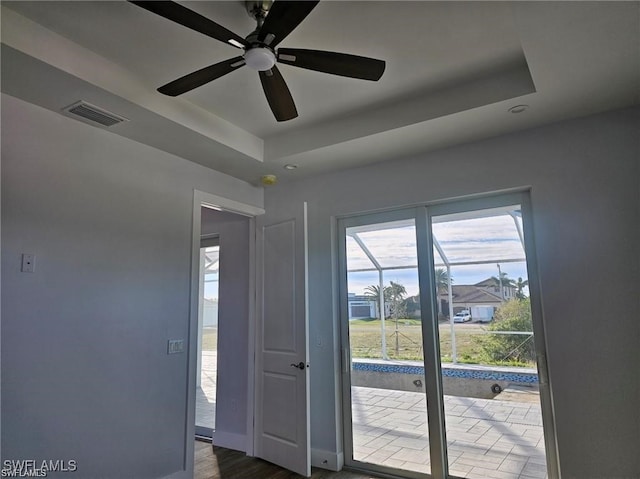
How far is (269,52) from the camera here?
1.88 metres

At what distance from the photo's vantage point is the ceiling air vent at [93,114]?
2.51 meters

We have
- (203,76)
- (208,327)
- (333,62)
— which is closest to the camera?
(333,62)

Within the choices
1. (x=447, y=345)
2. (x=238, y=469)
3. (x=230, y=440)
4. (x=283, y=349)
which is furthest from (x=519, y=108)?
(x=230, y=440)

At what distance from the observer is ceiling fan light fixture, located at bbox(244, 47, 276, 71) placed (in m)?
1.87

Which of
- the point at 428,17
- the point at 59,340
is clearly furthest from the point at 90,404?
the point at 428,17

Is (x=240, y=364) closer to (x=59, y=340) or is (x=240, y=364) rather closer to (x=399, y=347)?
(x=399, y=347)

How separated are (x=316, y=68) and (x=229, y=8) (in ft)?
1.75

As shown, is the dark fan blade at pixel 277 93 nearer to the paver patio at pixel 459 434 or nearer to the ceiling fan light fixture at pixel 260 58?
the ceiling fan light fixture at pixel 260 58

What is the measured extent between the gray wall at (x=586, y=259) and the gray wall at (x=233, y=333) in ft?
7.44

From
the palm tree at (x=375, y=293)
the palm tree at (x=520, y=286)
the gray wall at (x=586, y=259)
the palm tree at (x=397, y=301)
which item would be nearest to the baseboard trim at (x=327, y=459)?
the palm tree at (x=397, y=301)

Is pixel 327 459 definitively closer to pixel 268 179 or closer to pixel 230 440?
pixel 230 440

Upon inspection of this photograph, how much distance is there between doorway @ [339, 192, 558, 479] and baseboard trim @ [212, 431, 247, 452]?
1.13m

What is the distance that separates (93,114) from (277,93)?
129 cm

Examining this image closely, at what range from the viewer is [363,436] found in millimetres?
3461
